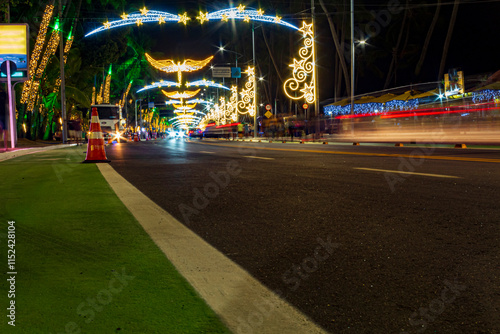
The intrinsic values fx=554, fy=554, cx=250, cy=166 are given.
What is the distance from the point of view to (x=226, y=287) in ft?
10.5

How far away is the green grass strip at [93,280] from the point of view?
105 inches

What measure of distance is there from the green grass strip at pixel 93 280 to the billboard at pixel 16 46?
25.0 metres

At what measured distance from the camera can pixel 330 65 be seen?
66000mm

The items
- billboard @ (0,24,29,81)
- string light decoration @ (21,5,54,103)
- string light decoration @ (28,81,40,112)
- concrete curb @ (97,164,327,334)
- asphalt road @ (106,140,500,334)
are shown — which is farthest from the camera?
string light decoration @ (28,81,40,112)

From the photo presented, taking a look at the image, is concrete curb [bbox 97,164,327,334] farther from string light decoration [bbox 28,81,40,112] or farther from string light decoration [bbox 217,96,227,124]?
string light decoration [bbox 217,96,227,124]

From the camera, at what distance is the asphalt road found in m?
2.90

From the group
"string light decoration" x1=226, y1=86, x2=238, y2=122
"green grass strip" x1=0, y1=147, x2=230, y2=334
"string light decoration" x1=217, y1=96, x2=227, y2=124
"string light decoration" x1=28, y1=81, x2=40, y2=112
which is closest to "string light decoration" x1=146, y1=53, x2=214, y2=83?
"string light decoration" x1=226, y1=86, x2=238, y2=122

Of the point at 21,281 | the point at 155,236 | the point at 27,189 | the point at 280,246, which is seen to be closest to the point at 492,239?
the point at 280,246

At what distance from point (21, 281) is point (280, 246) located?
191 centimetres

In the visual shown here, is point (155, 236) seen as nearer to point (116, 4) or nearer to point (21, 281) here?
point (21, 281)

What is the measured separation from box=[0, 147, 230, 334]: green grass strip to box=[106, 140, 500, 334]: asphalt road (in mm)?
565

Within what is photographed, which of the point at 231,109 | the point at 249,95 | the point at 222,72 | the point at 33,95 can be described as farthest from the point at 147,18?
the point at 231,109

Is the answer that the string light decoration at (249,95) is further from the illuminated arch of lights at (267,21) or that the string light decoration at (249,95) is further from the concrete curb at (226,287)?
the concrete curb at (226,287)

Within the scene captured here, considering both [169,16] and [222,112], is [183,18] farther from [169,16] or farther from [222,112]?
[222,112]
